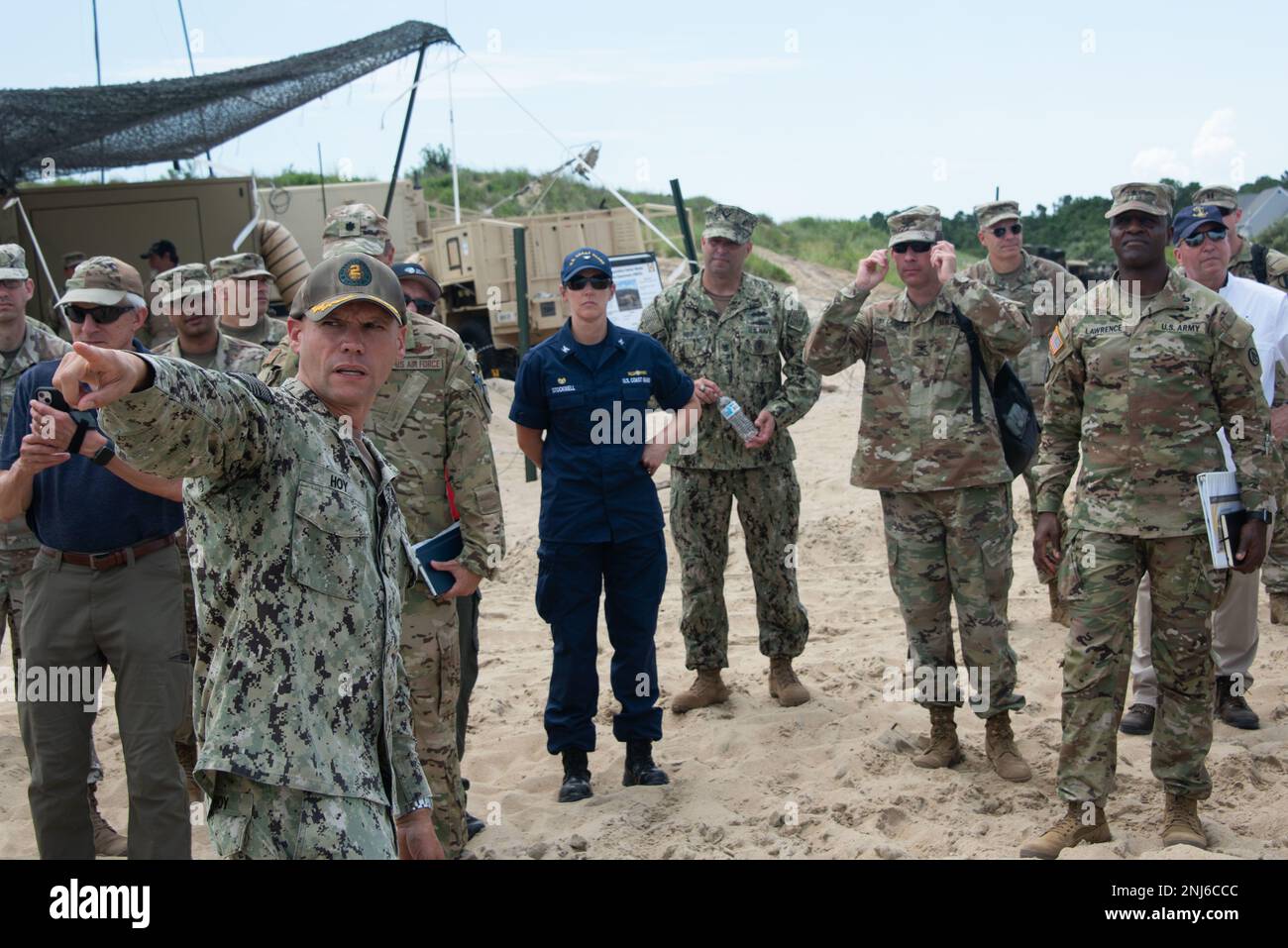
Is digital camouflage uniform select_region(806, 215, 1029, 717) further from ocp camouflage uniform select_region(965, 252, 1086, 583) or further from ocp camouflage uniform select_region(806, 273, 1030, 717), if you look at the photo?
ocp camouflage uniform select_region(965, 252, 1086, 583)

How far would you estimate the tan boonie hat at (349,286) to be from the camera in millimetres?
2686

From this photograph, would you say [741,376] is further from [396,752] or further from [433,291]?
[396,752]

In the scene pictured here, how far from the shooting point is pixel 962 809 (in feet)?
16.8

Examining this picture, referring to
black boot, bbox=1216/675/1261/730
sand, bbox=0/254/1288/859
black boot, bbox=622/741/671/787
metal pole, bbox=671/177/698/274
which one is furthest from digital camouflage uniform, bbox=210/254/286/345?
metal pole, bbox=671/177/698/274

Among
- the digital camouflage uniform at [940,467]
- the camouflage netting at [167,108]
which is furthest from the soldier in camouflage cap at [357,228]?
Answer: the camouflage netting at [167,108]

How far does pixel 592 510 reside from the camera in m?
5.35

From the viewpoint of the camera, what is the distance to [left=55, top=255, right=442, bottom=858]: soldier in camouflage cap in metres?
2.54

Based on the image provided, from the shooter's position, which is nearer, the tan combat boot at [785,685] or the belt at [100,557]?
the belt at [100,557]

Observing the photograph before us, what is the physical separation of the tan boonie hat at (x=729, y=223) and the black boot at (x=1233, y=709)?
10.3 feet

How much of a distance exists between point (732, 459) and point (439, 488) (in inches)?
80.8

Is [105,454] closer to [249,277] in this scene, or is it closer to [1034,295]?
[249,277]

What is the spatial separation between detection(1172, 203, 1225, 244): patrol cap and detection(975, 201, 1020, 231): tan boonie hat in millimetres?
1689

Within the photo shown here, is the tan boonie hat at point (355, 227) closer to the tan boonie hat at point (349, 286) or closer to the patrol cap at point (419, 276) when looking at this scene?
the patrol cap at point (419, 276)
